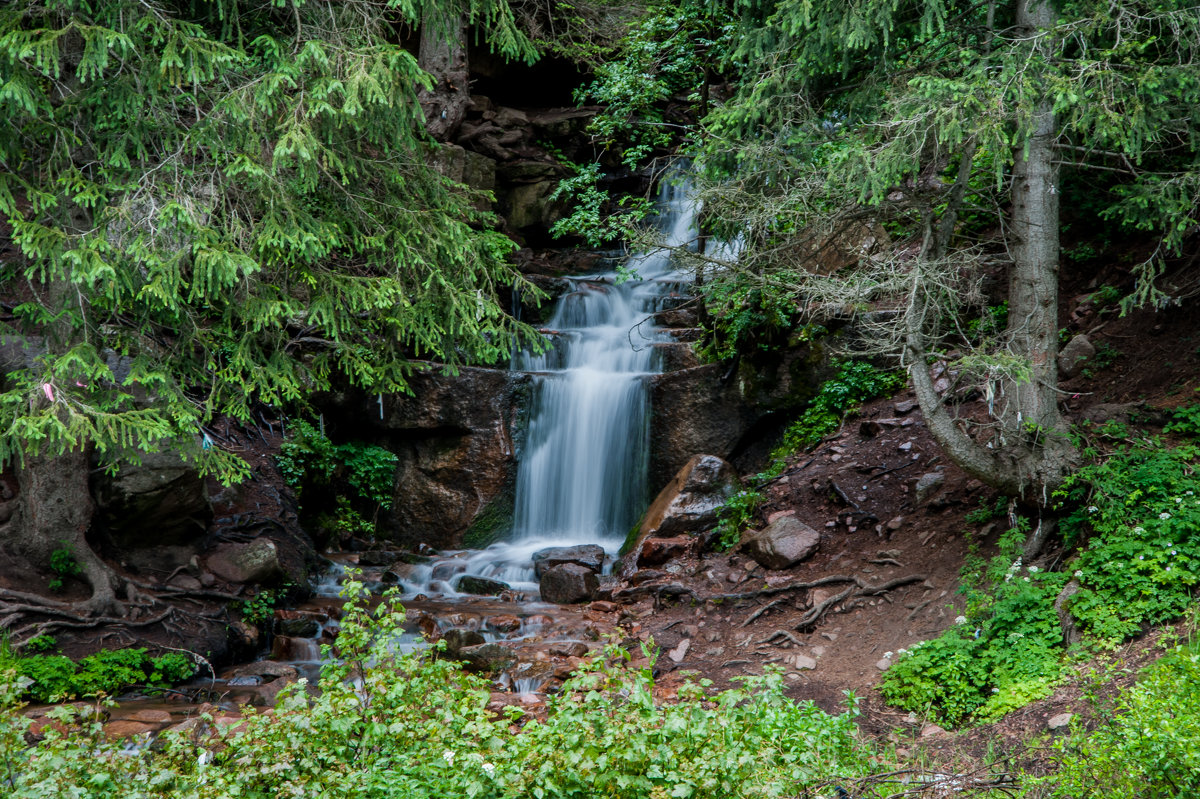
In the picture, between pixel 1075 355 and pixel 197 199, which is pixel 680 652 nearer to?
pixel 1075 355

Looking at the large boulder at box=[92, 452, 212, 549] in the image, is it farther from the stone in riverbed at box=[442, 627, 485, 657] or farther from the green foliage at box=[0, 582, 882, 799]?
the green foliage at box=[0, 582, 882, 799]

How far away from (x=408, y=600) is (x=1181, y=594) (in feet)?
25.4

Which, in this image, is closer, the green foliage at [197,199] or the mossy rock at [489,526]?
the green foliage at [197,199]

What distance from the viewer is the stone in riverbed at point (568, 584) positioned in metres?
9.41

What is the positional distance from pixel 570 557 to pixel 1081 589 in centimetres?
623

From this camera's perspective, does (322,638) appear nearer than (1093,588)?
No

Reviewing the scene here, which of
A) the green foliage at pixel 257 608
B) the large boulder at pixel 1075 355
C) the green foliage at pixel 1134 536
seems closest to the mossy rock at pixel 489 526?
the green foliage at pixel 257 608

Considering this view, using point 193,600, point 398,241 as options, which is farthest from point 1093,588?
point 193,600

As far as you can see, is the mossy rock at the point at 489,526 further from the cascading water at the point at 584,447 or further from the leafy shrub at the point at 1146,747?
the leafy shrub at the point at 1146,747

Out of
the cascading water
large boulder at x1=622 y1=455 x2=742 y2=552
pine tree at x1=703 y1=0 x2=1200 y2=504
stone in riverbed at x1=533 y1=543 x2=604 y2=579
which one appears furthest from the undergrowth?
the cascading water

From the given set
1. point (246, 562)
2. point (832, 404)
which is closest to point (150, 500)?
point (246, 562)

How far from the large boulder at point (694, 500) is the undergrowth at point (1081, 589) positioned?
3865 millimetres

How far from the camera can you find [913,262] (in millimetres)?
6094

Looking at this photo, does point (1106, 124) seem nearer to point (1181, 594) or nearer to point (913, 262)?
point (913, 262)
